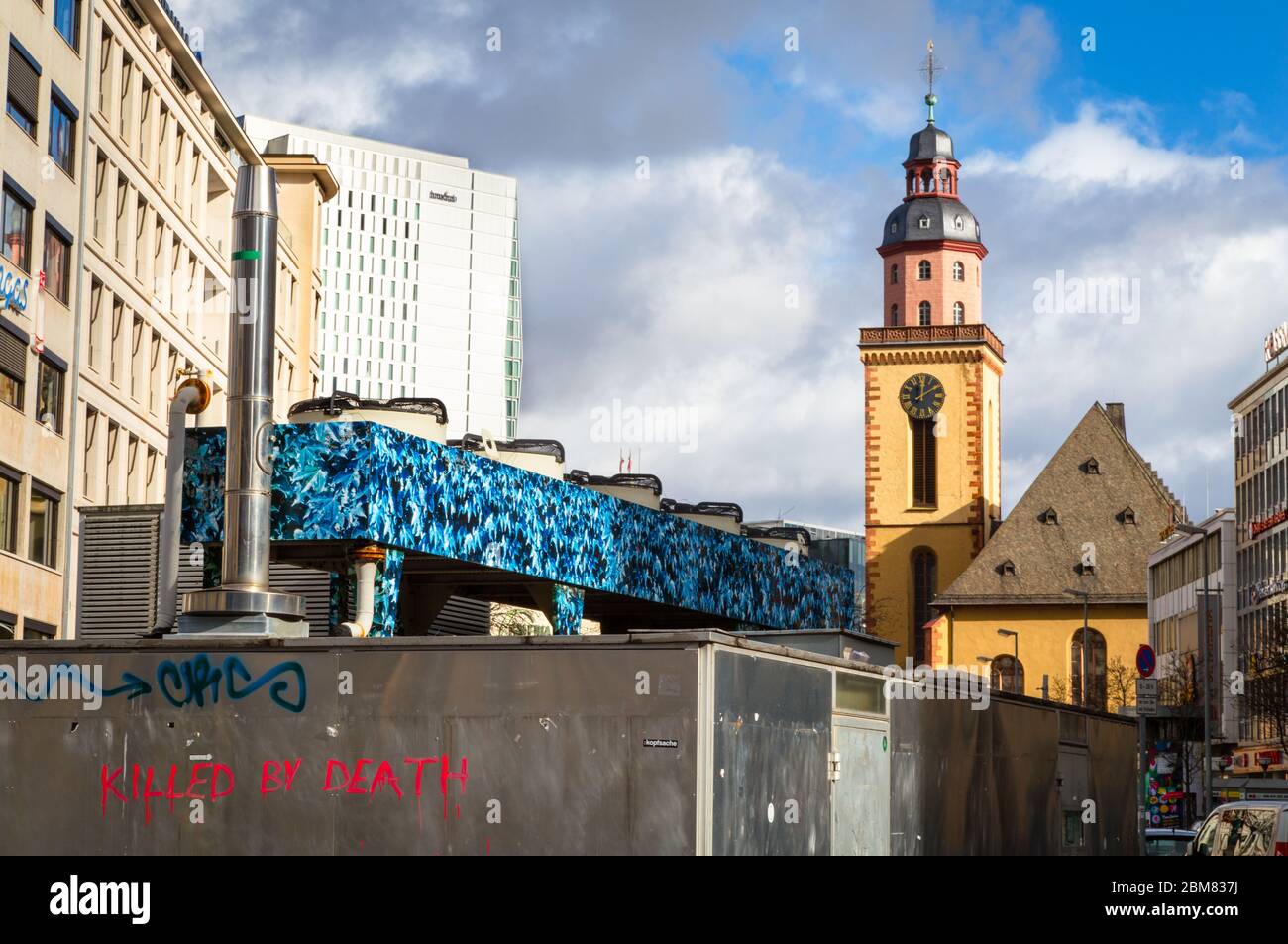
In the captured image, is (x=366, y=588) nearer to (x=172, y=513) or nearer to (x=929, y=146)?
(x=172, y=513)

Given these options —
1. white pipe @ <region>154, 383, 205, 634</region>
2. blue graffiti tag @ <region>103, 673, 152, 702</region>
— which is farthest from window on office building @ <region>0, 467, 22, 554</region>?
blue graffiti tag @ <region>103, 673, 152, 702</region>

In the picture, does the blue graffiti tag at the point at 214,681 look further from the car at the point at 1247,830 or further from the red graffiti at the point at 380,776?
the car at the point at 1247,830

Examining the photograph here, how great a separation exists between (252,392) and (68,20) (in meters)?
25.2

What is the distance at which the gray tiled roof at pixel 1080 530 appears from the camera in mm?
114562

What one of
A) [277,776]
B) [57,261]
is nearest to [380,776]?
[277,776]

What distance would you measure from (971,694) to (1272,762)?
59694mm

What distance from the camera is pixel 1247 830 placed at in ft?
60.2

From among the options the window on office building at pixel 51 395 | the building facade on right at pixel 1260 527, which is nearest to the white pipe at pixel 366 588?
the window on office building at pixel 51 395

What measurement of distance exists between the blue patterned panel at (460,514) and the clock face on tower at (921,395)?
60.7 m

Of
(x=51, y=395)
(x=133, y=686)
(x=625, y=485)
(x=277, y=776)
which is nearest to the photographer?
(x=277, y=776)

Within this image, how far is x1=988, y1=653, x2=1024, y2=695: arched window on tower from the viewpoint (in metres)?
113

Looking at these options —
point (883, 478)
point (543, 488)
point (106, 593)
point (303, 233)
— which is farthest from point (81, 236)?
point (883, 478)

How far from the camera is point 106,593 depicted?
1850 inches
